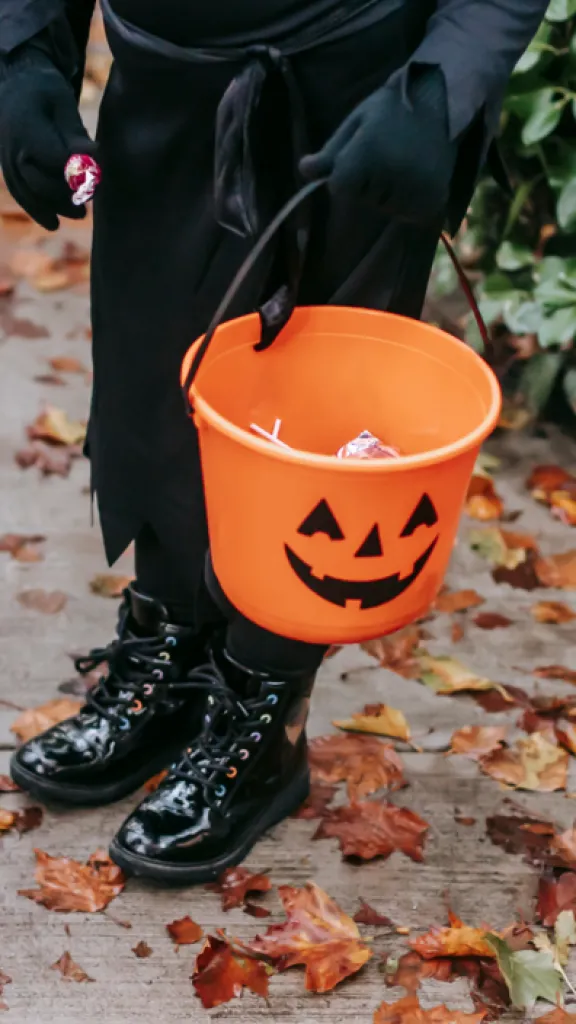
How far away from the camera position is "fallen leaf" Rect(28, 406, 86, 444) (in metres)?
2.74

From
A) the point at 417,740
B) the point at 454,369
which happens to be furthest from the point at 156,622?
the point at 454,369

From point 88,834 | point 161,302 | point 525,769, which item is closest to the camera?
point 161,302

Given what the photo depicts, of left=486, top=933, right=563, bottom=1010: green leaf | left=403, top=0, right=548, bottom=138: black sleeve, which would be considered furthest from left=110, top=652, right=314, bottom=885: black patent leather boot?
left=403, top=0, right=548, bottom=138: black sleeve

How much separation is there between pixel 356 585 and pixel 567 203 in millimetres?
1595

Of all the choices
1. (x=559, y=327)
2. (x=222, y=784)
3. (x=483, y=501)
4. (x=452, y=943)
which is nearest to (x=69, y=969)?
(x=222, y=784)

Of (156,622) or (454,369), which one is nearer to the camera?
(454,369)

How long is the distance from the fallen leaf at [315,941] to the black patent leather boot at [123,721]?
0.34 meters

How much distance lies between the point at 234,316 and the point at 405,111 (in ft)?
1.29

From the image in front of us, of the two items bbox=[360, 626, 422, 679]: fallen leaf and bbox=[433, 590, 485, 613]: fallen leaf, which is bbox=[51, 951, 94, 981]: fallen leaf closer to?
bbox=[360, 626, 422, 679]: fallen leaf

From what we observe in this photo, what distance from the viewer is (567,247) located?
2762 mm

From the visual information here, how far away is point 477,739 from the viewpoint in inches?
76.3

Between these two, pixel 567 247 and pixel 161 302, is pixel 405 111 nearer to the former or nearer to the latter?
pixel 161 302

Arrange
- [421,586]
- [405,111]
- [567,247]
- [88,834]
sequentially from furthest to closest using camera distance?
[567,247]
[88,834]
[421,586]
[405,111]

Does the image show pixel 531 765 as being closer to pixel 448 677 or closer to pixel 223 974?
pixel 448 677
